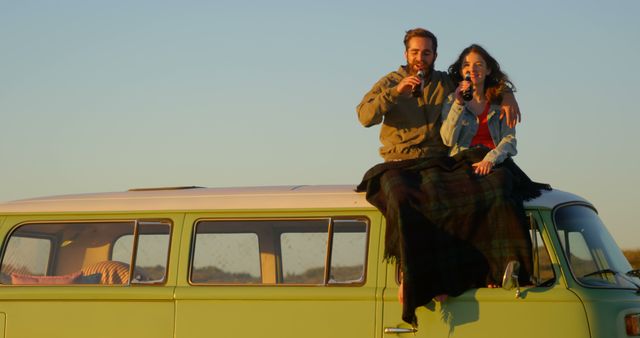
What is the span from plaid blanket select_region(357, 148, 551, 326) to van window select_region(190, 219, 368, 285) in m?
0.39

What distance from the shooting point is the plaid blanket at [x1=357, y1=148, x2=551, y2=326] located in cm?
823

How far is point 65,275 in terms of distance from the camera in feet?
31.5

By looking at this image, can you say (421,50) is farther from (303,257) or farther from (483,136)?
(303,257)

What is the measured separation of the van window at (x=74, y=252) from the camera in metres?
9.35

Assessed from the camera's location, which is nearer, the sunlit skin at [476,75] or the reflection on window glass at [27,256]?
the sunlit skin at [476,75]

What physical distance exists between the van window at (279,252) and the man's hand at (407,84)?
1.06 meters

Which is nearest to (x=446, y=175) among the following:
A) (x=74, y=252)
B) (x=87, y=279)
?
(x=87, y=279)

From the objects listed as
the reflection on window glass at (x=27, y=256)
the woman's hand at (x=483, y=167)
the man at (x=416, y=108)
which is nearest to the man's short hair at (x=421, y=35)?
the man at (x=416, y=108)

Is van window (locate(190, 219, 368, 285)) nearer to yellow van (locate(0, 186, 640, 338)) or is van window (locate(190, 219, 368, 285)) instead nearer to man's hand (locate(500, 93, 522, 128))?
yellow van (locate(0, 186, 640, 338))

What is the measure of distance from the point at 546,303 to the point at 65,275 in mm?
4072

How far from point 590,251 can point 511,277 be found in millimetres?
928

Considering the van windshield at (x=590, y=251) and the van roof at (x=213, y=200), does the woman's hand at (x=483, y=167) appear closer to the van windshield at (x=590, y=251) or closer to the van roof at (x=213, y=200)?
the van roof at (x=213, y=200)

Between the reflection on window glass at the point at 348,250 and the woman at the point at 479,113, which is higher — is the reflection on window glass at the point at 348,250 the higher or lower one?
the lower one

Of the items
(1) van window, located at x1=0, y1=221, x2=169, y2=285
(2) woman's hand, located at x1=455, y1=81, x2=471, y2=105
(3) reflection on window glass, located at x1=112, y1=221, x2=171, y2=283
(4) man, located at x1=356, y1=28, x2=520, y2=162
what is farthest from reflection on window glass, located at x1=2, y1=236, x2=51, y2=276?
(2) woman's hand, located at x1=455, y1=81, x2=471, y2=105
